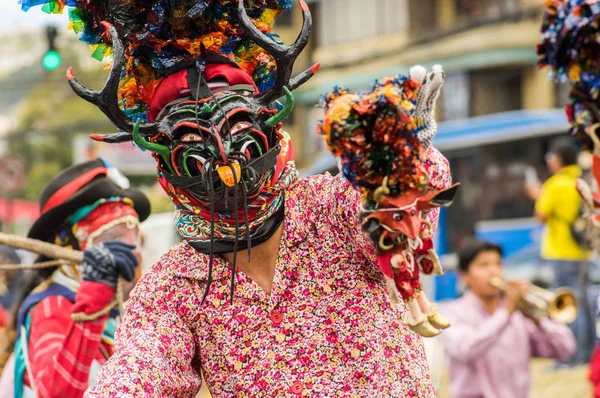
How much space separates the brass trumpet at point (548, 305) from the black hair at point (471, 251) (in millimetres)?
232

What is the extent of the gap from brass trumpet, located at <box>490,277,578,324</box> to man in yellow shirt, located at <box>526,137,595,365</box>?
10.5ft

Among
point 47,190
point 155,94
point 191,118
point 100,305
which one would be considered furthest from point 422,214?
point 47,190

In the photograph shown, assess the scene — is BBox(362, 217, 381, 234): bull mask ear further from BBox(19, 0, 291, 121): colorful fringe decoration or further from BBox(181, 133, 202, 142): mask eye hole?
BBox(19, 0, 291, 121): colorful fringe decoration

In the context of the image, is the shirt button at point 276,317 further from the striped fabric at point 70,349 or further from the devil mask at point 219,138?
the striped fabric at point 70,349

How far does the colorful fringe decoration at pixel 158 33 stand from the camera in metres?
3.46

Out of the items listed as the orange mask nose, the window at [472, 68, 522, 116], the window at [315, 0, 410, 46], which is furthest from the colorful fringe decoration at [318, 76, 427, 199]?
the window at [315, 0, 410, 46]

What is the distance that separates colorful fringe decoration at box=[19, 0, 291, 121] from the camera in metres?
3.46

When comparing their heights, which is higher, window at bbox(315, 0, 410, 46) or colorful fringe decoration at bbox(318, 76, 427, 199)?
colorful fringe decoration at bbox(318, 76, 427, 199)

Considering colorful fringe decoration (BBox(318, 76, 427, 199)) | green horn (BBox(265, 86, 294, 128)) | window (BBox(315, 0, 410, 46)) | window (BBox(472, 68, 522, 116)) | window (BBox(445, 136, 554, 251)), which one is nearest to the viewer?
colorful fringe decoration (BBox(318, 76, 427, 199))

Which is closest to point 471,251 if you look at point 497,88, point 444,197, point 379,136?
point 444,197

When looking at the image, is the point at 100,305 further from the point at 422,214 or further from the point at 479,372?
the point at 479,372

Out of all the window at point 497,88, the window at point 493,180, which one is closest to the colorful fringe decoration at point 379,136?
the window at point 493,180

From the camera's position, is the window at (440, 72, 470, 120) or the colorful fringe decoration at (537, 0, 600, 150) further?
the window at (440, 72, 470, 120)

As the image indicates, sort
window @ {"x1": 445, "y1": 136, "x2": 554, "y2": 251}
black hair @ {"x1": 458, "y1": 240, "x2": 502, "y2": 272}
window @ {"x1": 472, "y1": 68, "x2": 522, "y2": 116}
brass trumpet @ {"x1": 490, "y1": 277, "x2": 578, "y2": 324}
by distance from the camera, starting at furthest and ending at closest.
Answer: window @ {"x1": 472, "y1": 68, "x2": 522, "y2": 116} → window @ {"x1": 445, "y1": 136, "x2": 554, "y2": 251} → black hair @ {"x1": 458, "y1": 240, "x2": 502, "y2": 272} → brass trumpet @ {"x1": 490, "y1": 277, "x2": 578, "y2": 324}
